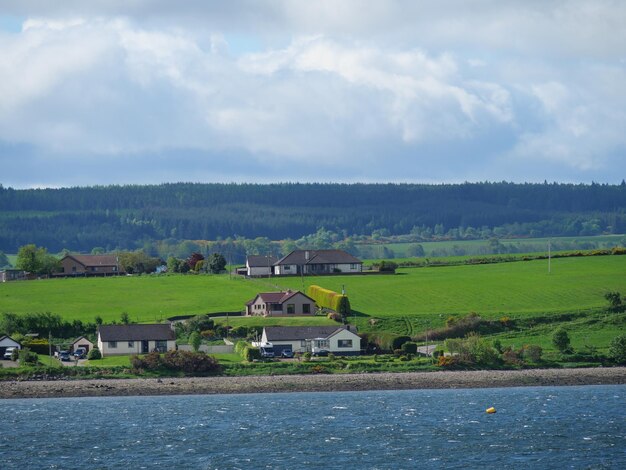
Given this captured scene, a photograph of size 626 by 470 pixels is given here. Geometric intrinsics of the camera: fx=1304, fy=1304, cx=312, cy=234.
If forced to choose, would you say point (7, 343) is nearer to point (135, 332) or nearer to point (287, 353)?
point (135, 332)

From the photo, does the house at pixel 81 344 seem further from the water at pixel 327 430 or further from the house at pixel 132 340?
the water at pixel 327 430

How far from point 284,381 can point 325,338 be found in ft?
39.4

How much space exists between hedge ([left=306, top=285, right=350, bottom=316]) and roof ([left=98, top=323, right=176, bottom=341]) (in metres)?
15.5

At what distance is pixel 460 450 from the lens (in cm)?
5900

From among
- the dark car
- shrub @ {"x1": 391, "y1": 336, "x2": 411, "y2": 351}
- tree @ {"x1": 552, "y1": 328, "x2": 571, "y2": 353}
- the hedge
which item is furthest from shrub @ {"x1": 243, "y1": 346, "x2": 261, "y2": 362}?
tree @ {"x1": 552, "y1": 328, "x2": 571, "y2": 353}

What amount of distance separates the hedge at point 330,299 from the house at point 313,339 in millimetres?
7920

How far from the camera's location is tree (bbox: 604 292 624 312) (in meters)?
101

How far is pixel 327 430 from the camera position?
64812 mm

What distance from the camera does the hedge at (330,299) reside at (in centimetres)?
10362

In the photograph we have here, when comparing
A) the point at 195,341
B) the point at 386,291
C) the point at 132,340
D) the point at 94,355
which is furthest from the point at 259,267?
the point at 94,355

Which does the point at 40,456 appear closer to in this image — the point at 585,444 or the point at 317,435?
the point at 317,435

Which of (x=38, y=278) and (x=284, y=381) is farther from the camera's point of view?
(x=38, y=278)

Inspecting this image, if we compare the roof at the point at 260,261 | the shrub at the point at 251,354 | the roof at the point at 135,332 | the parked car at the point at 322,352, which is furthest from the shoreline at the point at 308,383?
the roof at the point at 260,261

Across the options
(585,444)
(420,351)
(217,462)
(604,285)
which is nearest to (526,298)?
(604,285)
